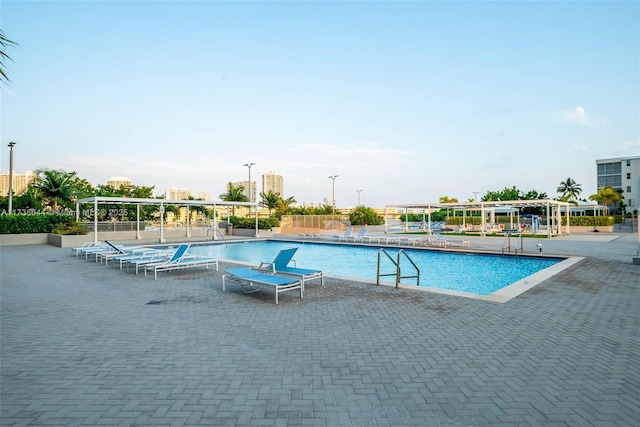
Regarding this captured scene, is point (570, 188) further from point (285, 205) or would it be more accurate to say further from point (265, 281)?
point (265, 281)

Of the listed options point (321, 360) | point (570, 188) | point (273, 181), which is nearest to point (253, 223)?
point (321, 360)

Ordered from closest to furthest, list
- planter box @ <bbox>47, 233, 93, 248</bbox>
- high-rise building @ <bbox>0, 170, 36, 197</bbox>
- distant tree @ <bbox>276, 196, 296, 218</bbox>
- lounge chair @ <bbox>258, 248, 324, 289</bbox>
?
lounge chair @ <bbox>258, 248, 324, 289</bbox>
planter box @ <bbox>47, 233, 93, 248</bbox>
distant tree @ <bbox>276, 196, 296, 218</bbox>
high-rise building @ <bbox>0, 170, 36, 197</bbox>

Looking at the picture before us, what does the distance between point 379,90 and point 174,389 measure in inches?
796

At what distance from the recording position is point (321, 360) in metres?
3.55

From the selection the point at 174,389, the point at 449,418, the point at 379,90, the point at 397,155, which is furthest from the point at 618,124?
the point at 174,389

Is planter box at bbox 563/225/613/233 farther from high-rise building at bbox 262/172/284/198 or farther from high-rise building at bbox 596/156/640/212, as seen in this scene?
high-rise building at bbox 262/172/284/198

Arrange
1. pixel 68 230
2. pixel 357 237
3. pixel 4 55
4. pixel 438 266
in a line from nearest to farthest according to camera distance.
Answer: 1. pixel 4 55
2. pixel 438 266
3. pixel 68 230
4. pixel 357 237

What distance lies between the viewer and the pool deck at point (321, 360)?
257 cm

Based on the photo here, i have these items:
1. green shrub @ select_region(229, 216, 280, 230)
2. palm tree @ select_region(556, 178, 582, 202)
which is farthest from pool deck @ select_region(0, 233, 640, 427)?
palm tree @ select_region(556, 178, 582, 202)

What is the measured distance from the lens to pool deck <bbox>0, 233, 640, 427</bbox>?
2.57 meters

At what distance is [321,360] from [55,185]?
30.1 m

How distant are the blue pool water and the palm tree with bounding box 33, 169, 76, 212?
1681 cm

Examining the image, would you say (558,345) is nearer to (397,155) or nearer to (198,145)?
(198,145)

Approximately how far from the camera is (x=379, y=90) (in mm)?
20391
